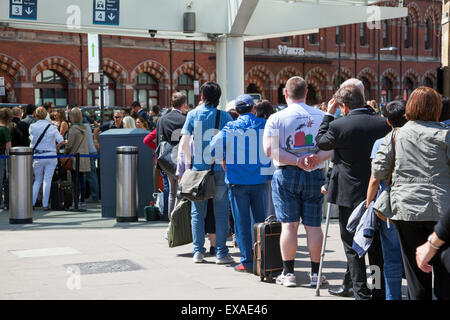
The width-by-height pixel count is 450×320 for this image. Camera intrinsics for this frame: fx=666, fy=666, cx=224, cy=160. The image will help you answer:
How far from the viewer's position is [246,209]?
6.48 m

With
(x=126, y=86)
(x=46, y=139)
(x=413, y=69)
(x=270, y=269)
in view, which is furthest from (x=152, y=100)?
(x=270, y=269)

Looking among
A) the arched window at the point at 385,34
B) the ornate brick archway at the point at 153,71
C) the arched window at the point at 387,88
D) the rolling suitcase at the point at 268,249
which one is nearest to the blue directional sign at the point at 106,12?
the rolling suitcase at the point at 268,249

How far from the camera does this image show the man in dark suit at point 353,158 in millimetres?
5199

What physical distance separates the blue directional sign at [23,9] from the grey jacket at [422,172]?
8340 millimetres

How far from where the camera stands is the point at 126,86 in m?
36.2

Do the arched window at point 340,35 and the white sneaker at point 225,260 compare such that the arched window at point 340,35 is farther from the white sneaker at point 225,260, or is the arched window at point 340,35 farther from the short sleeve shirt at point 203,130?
the white sneaker at point 225,260

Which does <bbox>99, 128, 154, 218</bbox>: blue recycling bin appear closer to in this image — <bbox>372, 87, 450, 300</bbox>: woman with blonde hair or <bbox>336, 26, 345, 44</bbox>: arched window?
<bbox>372, 87, 450, 300</bbox>: woman with blonde hair

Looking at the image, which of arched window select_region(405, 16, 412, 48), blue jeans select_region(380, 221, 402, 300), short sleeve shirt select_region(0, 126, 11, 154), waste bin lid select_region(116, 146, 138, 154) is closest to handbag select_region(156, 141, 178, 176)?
waste bin lid select_region(116, 146, 138, 154)

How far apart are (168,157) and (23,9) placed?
457cm

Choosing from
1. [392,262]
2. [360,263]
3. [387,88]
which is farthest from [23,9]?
[387,88]

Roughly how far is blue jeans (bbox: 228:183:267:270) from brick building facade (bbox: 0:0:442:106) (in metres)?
26.1

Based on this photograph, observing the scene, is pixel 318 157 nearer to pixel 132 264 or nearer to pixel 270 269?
pixel 270 269

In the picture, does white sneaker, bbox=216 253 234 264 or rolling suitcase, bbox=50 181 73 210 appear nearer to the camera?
white sneaker, bbox=216 253 234 264

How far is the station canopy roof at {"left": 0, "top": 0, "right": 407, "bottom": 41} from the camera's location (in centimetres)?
1131
